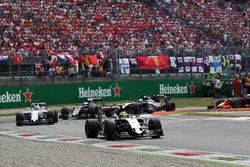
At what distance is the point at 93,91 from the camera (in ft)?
132

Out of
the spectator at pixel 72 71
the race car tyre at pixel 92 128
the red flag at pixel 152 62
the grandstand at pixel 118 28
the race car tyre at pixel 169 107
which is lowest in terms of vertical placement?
the race car tyre at pixel 92 128

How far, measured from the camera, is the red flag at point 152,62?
135 feet

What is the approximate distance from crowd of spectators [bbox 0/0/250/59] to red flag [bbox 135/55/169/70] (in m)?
1.02

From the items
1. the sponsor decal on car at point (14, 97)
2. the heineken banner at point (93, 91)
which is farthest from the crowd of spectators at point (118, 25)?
the sponsor decal on car at point (14, 97)

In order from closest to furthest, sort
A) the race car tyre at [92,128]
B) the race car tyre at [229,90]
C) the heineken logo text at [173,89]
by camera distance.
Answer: the race car tyre at [92,128] → the race car tyre at [229,90] → the heineken logo text at [173,89]

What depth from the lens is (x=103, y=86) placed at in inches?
1593

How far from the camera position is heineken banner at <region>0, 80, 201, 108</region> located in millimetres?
37906

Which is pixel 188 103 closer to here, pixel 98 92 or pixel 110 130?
pixel 98 92

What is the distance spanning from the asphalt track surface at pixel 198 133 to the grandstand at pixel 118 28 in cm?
1405

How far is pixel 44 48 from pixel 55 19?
4046 mm

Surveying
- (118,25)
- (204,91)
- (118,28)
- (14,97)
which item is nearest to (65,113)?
(14,97)

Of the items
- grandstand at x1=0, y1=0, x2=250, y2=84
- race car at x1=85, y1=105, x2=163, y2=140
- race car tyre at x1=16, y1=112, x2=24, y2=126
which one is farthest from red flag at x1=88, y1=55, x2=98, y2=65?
race car at x1=85, y1=105, x2=163, y2=140

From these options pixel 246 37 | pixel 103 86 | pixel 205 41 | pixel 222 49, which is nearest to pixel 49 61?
Answer: pixel 103 86

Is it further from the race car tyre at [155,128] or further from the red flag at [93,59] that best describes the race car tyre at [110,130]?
the red flag at [93,59]
